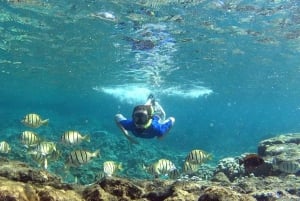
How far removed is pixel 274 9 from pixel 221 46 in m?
7.67

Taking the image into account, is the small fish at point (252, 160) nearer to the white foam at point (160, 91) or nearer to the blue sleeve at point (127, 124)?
the blue sleeve at point (127, 124)

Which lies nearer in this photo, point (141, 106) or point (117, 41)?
point (141, 106)

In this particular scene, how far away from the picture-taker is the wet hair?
27.5ft

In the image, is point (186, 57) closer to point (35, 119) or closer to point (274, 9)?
point (274, 9)

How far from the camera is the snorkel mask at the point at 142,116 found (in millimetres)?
8391

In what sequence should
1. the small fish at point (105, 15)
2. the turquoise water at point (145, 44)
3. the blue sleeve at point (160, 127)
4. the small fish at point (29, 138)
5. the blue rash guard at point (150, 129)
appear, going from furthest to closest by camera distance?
the small fish at point (105, 15)
the turquoise water at point (145, 44)
the blue sleeve at point (160, 127)
the small fish at point (29, 138)
the blue rash guard at point (150, 129)

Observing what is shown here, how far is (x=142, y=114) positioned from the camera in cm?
841

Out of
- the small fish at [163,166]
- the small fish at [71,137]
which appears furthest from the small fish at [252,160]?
the small fish at [71,137]

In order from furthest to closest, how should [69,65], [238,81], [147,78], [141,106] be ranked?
[238,81]
[147,78]
[69,65]
[141,106]

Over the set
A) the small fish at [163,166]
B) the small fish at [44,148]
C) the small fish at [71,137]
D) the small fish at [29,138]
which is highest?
the small fish at [71,137]

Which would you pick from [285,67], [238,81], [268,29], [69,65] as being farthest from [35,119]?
[238,81]

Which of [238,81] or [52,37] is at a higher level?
[52,37]

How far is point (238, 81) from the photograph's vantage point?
42906 mm

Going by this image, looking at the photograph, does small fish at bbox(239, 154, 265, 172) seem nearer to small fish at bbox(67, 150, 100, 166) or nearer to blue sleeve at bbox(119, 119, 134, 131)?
blue sleeve at bbox(119, 119, 134, 131)
